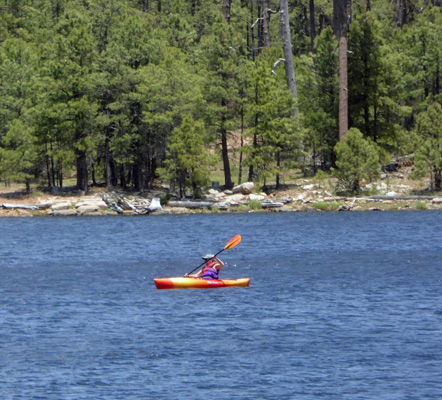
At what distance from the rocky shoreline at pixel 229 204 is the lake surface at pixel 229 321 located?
43.1ft

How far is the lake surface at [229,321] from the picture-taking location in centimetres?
1792

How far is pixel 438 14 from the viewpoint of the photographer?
75.4m

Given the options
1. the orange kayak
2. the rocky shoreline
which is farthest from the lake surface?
the rocky shoreline

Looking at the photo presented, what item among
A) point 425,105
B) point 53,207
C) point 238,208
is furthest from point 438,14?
point 53,207

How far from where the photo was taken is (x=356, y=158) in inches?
2237

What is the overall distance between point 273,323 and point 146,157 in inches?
1736

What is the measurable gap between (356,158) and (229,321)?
35.2 metres

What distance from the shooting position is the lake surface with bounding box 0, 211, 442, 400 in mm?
17922

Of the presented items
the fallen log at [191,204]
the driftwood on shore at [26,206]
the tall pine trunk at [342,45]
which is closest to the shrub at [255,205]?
the fallen log at [191,204]

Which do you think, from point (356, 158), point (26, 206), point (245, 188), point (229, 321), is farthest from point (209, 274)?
point (26, 206)

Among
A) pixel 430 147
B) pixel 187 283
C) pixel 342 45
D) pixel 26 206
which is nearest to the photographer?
Result: pixel 187 283

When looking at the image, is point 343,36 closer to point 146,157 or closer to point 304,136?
point 304,136

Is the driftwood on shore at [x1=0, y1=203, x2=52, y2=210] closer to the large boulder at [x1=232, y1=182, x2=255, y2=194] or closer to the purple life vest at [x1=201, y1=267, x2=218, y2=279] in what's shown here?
the large boulder at [x1=232, y1=182, x2=255, y2=194]

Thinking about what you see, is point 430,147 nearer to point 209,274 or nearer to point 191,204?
point 191,204
